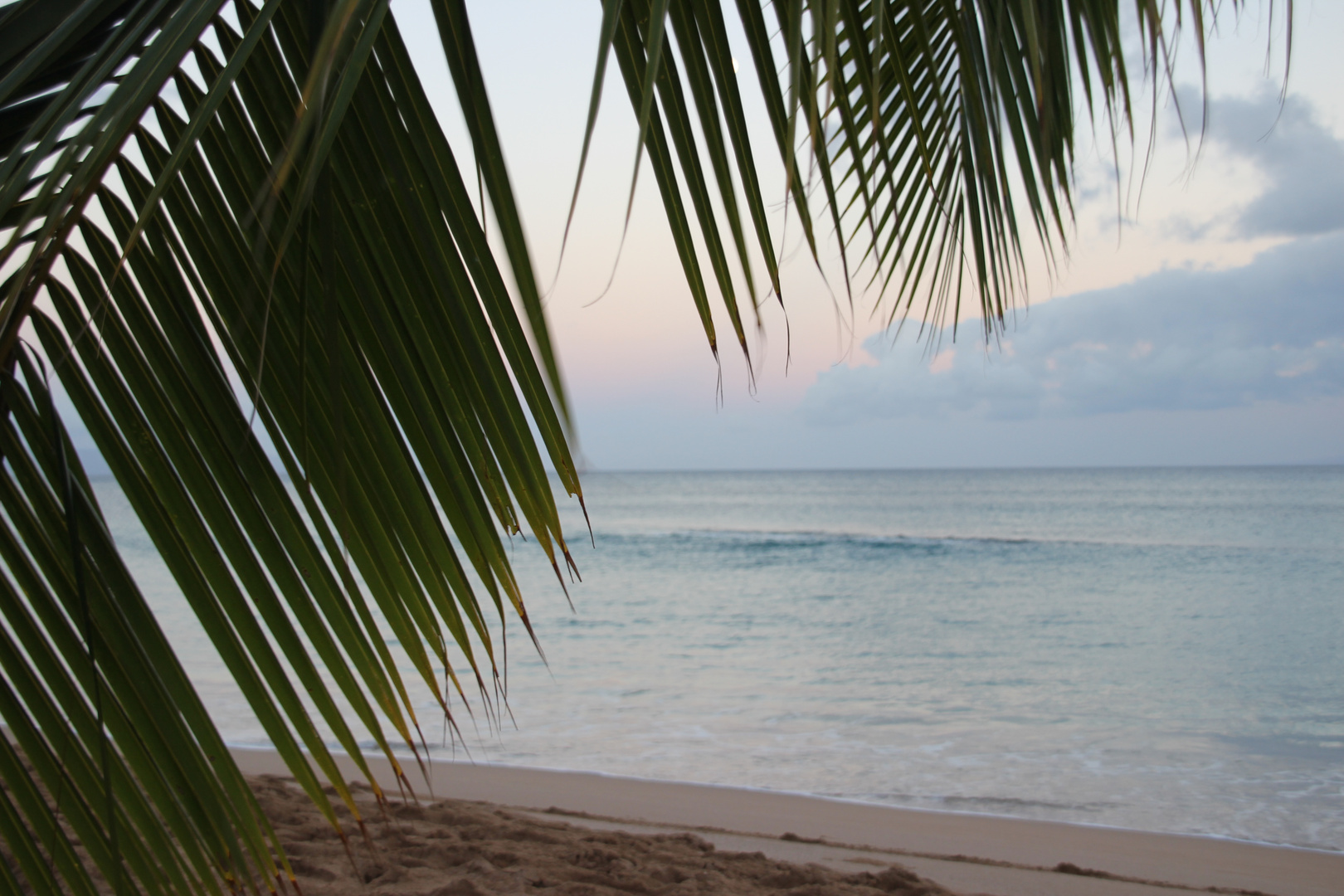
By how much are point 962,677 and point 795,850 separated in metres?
5.47

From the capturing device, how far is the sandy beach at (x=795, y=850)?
142 inches

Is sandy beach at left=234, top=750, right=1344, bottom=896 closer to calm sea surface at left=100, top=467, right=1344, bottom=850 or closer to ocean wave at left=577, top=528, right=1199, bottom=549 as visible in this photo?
calm sea surface at left=100, top=467, right=1344, bottom=850

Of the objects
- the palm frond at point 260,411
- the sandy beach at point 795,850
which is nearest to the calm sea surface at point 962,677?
the palm frond at point 260,411

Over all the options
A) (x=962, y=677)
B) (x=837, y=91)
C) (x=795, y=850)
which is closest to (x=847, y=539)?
(x=962, y=677)

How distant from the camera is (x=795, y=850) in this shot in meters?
4.29

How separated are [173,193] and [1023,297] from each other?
105 centimetres

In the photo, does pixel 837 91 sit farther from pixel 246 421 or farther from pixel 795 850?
pixel 795 850

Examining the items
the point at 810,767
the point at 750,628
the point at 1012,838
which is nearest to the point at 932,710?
the point at 810,767

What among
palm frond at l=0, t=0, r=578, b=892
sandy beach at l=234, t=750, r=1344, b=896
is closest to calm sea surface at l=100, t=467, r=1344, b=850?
palm frond at l=0, t=0, r=578, b=892

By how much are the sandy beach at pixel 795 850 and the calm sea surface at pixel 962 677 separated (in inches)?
16.7

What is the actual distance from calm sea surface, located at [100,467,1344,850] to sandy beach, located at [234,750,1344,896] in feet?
1.39

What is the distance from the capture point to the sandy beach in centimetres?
360

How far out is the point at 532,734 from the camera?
705 centimetres

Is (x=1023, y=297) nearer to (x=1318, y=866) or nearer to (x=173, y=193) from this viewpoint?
(x=173, y=193)
